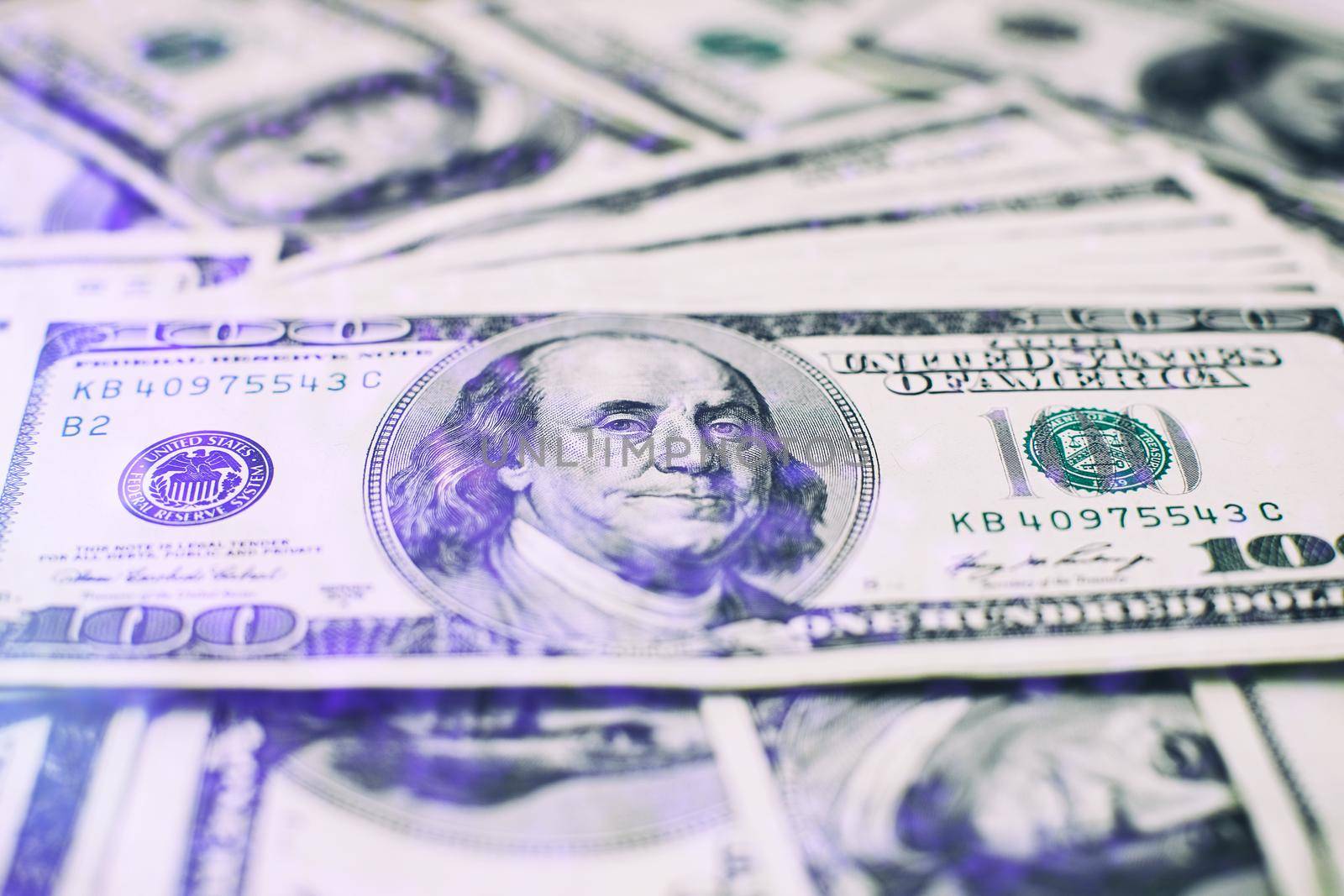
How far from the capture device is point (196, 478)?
2.16 feet

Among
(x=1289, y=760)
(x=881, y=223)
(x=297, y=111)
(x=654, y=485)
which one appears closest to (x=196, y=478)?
(x=654, y=485)

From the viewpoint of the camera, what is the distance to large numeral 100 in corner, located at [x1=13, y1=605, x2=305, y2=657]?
1.93 feet

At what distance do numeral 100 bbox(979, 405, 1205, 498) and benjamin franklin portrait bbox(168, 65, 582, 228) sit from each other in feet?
1.46

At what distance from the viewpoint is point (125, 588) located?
611 millimetres

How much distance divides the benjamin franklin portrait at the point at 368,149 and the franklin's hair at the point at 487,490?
0.25m

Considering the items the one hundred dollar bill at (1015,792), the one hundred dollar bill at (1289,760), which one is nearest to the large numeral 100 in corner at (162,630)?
the one hundred dollar bill at (1015,792)

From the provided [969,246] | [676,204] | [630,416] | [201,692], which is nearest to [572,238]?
[676,204]

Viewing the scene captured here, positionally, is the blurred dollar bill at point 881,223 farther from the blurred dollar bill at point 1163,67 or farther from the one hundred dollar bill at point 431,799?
the one hundred dollar bill at point 431,799

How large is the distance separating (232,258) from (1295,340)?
0.79 metres

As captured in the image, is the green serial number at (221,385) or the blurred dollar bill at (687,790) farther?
the green serial number at (221,385)

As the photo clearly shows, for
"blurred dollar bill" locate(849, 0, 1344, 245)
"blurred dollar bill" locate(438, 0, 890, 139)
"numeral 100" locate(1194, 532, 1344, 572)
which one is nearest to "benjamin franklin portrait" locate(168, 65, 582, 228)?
"blurred dollar bill" locate(438, 0, 890, 139)

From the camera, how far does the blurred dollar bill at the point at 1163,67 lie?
959mm

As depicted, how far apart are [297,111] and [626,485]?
1.72ft

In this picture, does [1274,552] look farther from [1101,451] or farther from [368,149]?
[368,149]
